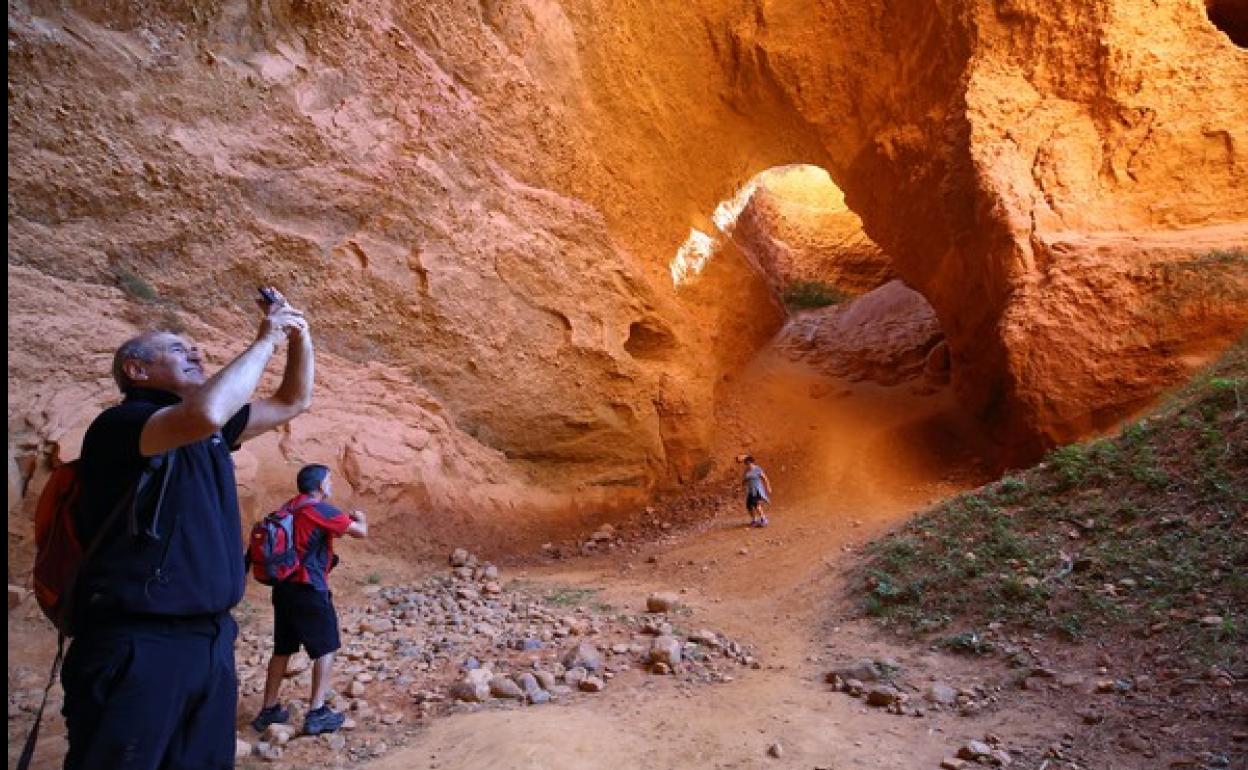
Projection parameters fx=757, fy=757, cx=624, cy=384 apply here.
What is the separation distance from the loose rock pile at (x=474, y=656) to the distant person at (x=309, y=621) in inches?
5.0

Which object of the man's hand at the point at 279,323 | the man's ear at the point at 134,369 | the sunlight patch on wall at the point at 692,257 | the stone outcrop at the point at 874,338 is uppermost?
the sunlight patch on wall at the point at 692,257

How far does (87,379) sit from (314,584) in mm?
3278

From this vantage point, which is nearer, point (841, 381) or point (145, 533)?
point (145, 533)

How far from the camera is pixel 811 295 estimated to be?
63.1ft

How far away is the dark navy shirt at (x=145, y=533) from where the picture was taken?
221 cm

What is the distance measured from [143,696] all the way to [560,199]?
855cm

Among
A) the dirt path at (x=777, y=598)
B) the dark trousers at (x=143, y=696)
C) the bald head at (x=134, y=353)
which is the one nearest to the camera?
the dark trousers at (x=143, y=696)

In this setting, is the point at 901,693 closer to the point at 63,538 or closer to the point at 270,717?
the point at 270,717

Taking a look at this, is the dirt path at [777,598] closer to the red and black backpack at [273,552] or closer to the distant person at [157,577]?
the red and black backpack at [273,552]

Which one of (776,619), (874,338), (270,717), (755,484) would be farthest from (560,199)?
(874,338)

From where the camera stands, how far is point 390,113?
27.7ft

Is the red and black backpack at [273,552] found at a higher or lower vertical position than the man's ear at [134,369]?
lower

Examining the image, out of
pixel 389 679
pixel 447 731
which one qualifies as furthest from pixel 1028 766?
pixel 389 679

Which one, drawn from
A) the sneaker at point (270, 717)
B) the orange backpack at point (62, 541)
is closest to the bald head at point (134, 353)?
the orange backpack at point (62, 541)
